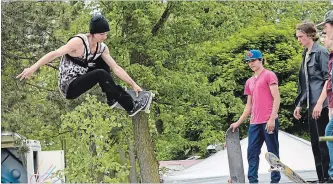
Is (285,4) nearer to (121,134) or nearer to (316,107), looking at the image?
(121,134)

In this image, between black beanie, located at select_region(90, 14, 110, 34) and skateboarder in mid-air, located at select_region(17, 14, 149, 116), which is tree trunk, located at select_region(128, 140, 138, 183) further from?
black beanie, located at select_region(90, 14, 110, 34)

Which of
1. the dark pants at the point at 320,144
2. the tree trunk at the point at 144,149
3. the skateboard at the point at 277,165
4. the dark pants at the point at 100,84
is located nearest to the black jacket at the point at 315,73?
the dark pants at the point at 320,144

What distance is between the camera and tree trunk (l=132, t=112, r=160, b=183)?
47.2 ft

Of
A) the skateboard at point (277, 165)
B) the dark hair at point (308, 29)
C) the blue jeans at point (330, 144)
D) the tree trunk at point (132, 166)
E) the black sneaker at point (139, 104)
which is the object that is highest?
the dark hair at point (308, 29)

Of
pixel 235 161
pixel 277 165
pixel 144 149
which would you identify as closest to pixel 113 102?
pixel 235 161

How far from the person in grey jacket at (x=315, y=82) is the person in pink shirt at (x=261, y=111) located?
1.05 ft

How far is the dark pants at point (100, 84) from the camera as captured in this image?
616cm

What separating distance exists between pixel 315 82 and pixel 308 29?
0.49 meters

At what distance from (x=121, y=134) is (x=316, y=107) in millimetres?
12965

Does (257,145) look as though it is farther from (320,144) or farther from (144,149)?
(144,149)

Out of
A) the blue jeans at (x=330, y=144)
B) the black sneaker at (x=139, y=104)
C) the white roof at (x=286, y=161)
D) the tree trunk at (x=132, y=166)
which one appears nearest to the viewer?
the blue jeans at (x=330, y=144)

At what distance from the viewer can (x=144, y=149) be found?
14.7 meters

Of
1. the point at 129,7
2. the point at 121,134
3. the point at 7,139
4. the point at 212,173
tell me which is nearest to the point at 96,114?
the point at 212,173

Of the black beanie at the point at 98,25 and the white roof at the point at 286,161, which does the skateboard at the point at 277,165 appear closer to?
the black beanie at the point at 98,25
